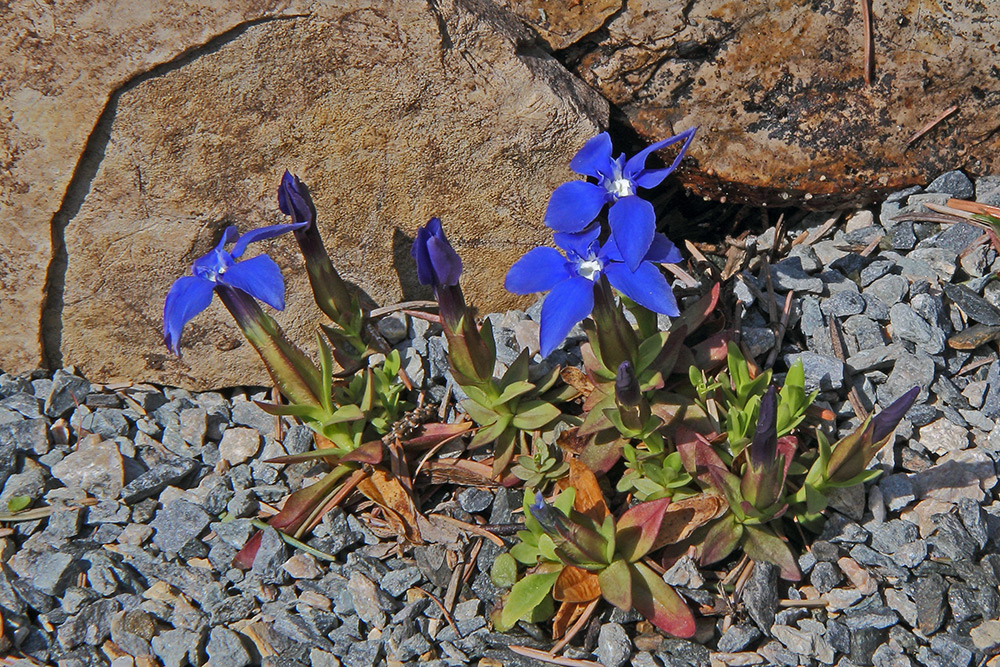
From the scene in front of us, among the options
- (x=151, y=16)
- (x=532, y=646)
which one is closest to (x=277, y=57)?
(x=151, y=16)

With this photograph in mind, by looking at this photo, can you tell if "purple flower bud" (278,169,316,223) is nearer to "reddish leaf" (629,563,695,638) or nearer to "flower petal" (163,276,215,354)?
"flower petal" (163,276,215,354)

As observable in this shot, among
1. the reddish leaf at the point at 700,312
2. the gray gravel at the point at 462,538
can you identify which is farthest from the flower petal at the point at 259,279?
the reddish leaf at the point at 700,312

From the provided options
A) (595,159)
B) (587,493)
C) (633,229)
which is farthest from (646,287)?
(587,493)

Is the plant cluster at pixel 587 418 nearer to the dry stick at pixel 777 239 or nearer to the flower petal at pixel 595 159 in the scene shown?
the flower petal at pixel 595 159

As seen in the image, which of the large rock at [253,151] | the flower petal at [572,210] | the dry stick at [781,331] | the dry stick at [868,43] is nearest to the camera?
the flower petal at [572,210]

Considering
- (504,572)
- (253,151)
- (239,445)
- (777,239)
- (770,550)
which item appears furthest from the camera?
(777,239)

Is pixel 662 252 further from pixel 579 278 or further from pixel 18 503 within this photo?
pixel 18 503

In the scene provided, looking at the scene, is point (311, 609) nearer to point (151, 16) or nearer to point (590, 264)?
point (590, 264)
